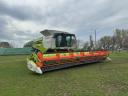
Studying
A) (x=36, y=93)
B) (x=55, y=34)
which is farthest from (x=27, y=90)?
(x=55, y=34)

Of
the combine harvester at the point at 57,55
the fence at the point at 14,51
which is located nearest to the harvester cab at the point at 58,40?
the combine harvester at the point at 57,55

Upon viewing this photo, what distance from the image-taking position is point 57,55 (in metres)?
11.7

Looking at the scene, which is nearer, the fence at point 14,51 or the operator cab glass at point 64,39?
the operator cab glass at point 64,39

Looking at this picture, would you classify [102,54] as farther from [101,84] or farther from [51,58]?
[101,84]

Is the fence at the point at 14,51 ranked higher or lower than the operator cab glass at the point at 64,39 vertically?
lower

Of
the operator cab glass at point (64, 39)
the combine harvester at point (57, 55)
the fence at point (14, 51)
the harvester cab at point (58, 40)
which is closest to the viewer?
the combine harvester at point (57, 55)

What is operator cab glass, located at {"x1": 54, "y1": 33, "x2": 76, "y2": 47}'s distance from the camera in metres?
18.2

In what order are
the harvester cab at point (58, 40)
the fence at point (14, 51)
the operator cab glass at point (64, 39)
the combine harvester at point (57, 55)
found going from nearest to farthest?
the combine harvester at point (57, 55)
the harvester cab at point (58, 40)
the operator cab glass at point (64, 39)
the fence at point (14, 51)

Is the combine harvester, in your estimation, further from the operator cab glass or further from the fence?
the fence

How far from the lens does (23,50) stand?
48.4 m

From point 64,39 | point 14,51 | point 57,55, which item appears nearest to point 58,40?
point 64,39

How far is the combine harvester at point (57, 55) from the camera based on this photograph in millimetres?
10648

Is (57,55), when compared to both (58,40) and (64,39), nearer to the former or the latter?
(58,40)

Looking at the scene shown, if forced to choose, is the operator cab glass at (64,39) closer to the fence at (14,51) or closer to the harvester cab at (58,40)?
the harvester cab at (58,40)
